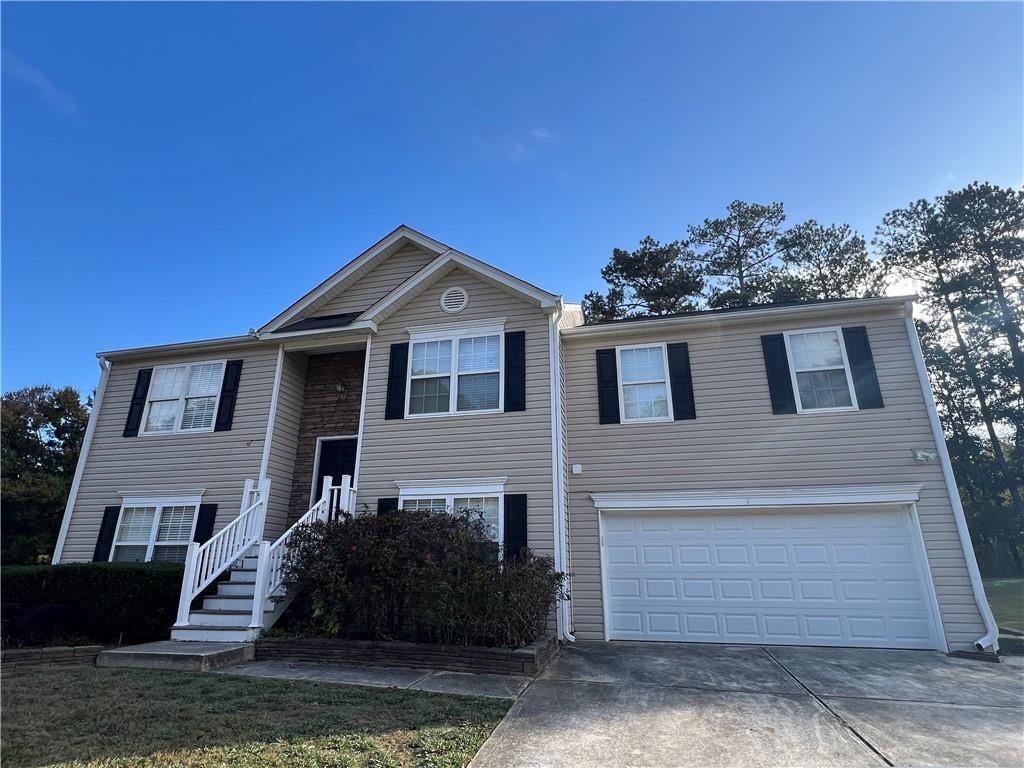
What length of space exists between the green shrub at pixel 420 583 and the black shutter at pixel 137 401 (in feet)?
19.2

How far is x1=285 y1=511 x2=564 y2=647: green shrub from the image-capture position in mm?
6711

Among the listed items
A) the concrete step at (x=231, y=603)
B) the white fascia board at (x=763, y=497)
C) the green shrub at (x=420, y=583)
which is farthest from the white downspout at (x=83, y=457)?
the white fascia board at (x=763, y=497)

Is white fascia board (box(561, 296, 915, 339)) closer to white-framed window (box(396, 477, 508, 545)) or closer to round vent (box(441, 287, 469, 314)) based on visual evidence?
round vent (box(441, 287, 469, 314))

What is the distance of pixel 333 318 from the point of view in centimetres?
1106

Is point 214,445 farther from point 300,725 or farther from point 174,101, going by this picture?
point 300,725

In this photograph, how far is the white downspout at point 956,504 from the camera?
7.14m

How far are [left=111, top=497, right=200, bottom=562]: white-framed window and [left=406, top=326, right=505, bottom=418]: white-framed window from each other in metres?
4.79

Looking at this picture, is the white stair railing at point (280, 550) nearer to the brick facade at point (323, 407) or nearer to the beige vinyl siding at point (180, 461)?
the brick facade at point (323, 407)

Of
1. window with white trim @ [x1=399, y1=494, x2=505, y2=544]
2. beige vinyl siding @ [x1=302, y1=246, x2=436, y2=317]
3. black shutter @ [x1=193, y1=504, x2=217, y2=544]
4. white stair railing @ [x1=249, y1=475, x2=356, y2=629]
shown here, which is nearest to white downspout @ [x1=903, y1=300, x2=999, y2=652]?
window with white trim @ [x1=399, y1=494, x2=505, y2=544]

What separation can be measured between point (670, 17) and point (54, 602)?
46.9 ft

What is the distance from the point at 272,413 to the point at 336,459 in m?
1.53

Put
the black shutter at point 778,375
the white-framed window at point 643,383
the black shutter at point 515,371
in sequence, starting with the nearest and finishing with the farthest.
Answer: the black shutter at point 778,375
the black shutter at point 515,371
the white-framed window at point 643,383

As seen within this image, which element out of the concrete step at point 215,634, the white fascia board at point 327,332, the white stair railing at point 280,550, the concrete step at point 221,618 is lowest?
the concrete step at point 215,634

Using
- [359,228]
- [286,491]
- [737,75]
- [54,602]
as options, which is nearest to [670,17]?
[737,75]
